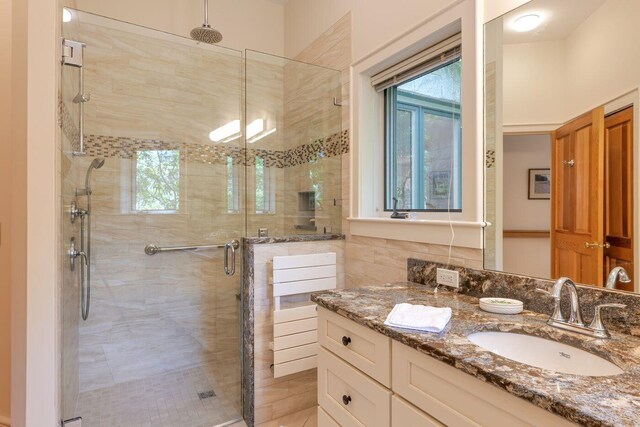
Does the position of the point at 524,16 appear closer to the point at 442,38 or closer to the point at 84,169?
the point at 442,38

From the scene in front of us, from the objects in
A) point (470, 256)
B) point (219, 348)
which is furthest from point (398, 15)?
point (219, 348)

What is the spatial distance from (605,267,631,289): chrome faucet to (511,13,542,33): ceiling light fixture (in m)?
0.92

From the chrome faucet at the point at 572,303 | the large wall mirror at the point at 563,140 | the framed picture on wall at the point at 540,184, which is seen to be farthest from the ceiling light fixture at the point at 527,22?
the chrome faucet at the point at 572,303

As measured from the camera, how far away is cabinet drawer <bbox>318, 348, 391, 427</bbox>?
1104mm

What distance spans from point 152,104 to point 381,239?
6.08 feet

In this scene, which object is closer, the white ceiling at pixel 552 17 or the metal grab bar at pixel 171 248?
the white ceiling at pixel 552 17

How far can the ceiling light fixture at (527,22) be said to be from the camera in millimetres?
1285

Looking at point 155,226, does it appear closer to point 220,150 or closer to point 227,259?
point 227,259

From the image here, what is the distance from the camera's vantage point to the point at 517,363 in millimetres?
811

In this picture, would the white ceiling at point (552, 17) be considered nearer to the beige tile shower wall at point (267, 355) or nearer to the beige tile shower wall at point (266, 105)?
the beige tile shower wall at point (267, 355)

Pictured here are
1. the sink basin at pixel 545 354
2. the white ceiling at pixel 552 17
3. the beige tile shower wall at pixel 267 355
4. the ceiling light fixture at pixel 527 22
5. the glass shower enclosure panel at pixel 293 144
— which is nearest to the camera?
the sink basin at pixel 545 354

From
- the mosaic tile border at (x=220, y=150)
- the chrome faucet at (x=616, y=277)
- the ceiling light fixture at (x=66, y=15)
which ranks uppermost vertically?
the ceiling light fixture at (x=66, y=15)

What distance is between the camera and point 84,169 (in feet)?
7.13

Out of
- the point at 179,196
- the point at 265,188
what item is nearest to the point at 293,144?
the point at 265,188
